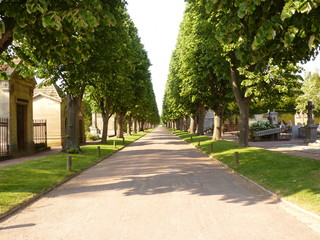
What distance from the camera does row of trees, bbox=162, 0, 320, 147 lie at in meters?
5.93

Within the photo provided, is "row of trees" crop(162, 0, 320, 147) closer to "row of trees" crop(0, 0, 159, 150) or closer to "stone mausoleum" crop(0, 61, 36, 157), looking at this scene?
"row of trees" crop(0, 0, 159, 150)

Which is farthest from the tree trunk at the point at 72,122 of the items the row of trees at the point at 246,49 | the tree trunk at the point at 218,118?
the tree trunk at the point at 218,118

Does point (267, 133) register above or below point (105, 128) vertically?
below

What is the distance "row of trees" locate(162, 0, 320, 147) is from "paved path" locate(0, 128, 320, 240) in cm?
347

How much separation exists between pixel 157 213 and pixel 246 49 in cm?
475

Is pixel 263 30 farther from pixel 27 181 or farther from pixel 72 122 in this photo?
pixel 72 122

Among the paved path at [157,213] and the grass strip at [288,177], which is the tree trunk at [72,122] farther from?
the grass strip at [288,177]

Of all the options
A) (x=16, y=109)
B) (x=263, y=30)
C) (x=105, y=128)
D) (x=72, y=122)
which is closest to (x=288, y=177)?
(x=263, y=30)

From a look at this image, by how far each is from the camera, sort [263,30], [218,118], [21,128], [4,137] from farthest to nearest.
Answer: [218,118]
[21,128]
[4,137]
[263,30]

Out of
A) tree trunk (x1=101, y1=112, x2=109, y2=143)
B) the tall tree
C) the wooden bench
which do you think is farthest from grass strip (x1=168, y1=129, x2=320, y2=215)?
tree trunk (x1=101, y1=112, x2=109, y2=143)

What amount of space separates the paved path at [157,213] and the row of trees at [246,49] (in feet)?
11.4

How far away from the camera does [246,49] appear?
7777 millimetres

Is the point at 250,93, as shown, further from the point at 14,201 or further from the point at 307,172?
the point at 14,201

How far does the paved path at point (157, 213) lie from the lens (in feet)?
16.8
